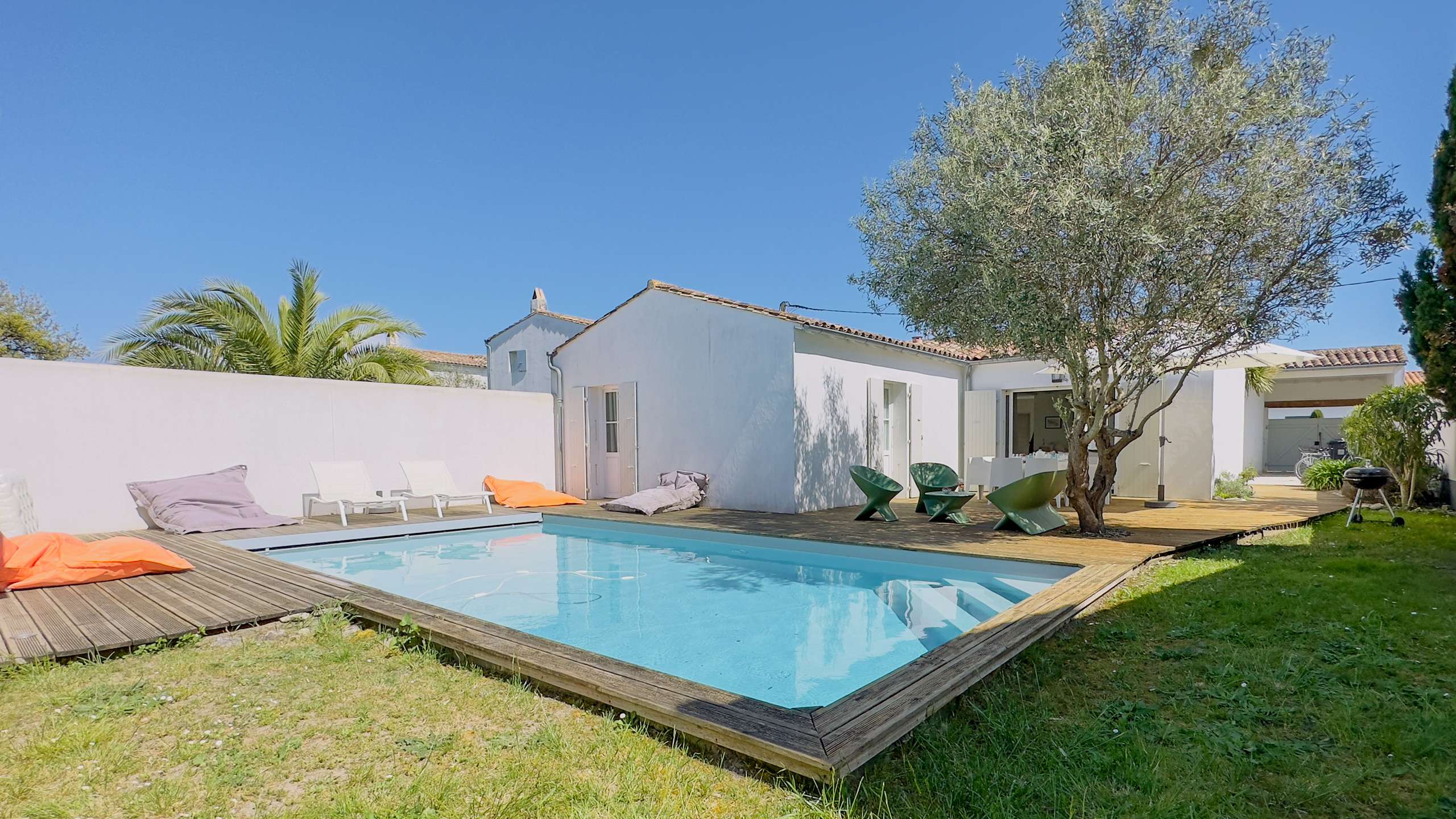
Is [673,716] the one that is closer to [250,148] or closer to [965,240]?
[965,240]

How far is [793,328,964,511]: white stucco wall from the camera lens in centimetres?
1042

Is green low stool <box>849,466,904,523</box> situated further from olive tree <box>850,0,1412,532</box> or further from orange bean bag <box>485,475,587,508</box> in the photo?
orange bean bag <box>485,475,587,508</box>

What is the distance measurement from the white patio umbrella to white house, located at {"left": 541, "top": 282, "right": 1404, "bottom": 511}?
5.0 inches

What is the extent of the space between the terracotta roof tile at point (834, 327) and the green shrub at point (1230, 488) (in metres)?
4.58

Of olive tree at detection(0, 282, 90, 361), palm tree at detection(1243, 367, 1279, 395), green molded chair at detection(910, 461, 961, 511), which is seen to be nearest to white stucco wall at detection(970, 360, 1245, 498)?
palm tree at detection(1243, 367, 1279, 395)

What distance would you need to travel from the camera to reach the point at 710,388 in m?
11.4

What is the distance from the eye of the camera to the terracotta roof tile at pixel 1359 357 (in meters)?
15.8

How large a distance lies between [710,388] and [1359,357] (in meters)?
16.1

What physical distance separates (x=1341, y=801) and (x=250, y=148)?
1938 centimetres

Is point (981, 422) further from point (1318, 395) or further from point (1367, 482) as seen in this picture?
point (1318, 395)

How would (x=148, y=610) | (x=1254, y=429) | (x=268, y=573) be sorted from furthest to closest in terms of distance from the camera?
1. (x=1254, y=429)
2. (x=268, y=573)
3. (x=148, y=610)

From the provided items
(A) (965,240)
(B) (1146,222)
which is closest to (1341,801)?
(B) (1146,222)

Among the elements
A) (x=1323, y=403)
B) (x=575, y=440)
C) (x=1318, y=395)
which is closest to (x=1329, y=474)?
(x=1318, y=395)

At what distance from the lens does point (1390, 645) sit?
3568 millimetres
